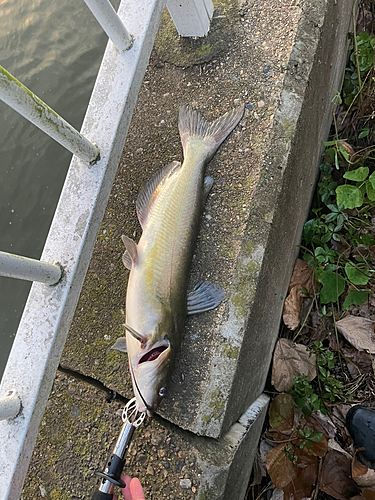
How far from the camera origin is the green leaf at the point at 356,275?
99.8 inches

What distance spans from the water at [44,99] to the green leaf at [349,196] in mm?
2545

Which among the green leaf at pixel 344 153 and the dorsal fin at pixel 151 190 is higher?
the dorsal fin at pixel 151 190

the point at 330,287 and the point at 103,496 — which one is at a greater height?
the point at 103,496

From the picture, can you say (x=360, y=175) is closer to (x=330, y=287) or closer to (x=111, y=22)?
(x=330, y=287)

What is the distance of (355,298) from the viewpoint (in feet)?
8.53

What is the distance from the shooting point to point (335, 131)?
123 inches

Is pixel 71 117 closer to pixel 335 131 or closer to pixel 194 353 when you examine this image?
pixel 335 131

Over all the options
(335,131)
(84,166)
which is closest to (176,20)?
(84,166)

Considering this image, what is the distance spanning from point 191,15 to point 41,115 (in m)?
1.36

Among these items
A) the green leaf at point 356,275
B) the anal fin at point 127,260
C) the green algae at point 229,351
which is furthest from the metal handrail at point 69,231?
the green leaf at point 356,275

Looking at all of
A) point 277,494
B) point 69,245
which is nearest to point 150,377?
point 69,245

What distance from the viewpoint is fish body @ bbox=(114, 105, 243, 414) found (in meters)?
1.97

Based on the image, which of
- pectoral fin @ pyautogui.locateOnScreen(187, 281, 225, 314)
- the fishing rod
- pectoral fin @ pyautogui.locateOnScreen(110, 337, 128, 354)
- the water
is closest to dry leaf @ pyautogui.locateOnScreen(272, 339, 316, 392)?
pectoral fin @ pyautogui.locateOnScreen(187, 281, 225, 314)

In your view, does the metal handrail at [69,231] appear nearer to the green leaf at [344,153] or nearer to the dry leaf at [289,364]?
the green leaf at [344,153]
